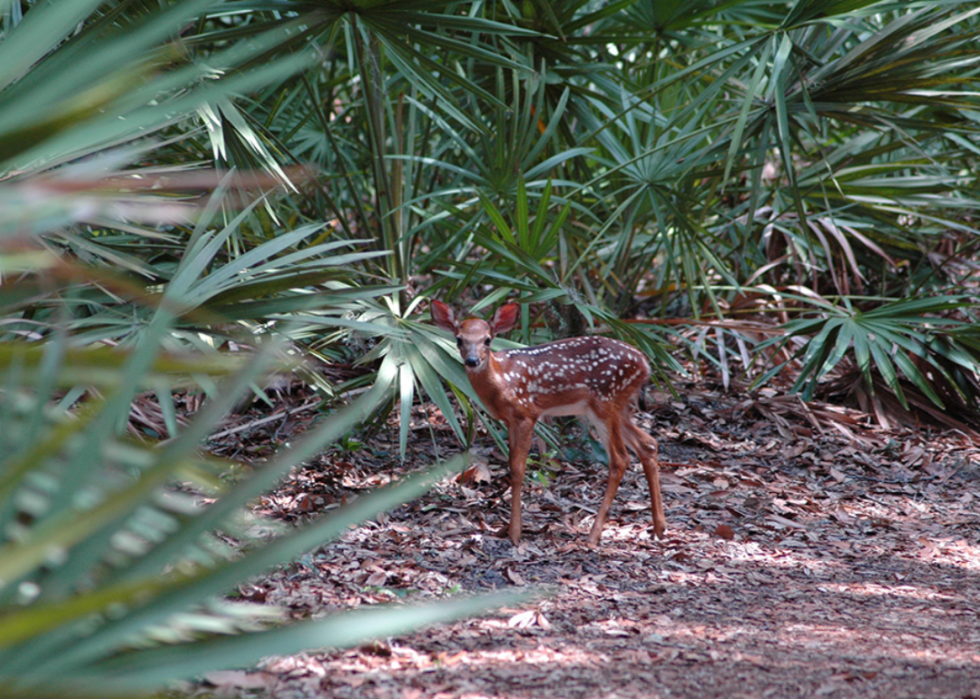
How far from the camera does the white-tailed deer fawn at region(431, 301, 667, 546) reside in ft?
14.7

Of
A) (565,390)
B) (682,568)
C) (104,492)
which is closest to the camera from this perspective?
(104,492)

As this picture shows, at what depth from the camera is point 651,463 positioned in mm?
4645

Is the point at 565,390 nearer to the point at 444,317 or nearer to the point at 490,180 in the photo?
the point at 444,317

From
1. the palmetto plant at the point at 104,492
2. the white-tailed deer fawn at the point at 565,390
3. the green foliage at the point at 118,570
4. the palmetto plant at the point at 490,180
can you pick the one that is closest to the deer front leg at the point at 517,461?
the white-tailed deer fawn at the point at 565,390

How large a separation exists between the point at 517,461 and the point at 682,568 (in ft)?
3.04

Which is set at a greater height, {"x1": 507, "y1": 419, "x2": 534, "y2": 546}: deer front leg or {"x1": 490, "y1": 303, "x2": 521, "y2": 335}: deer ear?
{"x1": 490, "y1": 303, "x2": 521, "y2": 335}: deer ear

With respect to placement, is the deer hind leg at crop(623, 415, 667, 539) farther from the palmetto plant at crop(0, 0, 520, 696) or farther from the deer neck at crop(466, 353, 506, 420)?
the palmetto plant at crop(0, 0, 520, 696)

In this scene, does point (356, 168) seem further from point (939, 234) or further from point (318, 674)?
point (318, 674)

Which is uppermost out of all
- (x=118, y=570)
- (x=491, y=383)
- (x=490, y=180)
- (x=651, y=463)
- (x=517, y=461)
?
(x=490, y=180)

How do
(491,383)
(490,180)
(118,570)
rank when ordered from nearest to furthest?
(118,570)
(491,383)
(490,180)

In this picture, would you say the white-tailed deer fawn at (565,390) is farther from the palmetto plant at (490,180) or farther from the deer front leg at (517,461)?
the palmetto plant at (490,180)

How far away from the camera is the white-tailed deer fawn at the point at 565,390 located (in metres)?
4.47

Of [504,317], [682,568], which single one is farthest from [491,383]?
[682,568]

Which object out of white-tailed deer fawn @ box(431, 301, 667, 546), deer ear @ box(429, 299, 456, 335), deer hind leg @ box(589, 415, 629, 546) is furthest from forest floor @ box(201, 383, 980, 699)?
deer ear @ box(429, 299, 456, 335)
